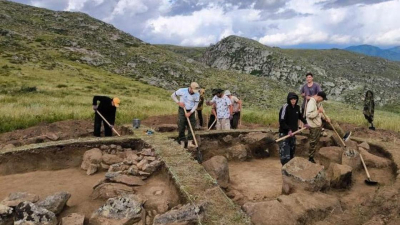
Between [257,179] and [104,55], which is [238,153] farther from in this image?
[104,55]

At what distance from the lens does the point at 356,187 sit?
8.97 metres

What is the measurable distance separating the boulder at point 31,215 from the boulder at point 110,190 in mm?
1498

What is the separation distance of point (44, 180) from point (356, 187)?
8.53 meters

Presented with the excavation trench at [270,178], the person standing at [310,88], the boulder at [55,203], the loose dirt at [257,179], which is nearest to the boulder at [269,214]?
the excavation trench at [270,178]

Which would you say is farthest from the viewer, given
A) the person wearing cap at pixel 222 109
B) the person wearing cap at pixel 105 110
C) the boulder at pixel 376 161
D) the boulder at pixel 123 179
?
the person wearing cap at pixel 222 109

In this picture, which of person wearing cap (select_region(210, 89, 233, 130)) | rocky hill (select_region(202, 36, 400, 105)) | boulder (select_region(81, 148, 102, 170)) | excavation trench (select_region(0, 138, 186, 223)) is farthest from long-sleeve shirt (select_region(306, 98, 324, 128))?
rocky hill (select_region(202, 36, 400, 105))

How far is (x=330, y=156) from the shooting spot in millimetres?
10648

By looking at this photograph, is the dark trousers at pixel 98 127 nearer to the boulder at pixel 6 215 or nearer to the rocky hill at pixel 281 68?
the boulder at pixel 6 215

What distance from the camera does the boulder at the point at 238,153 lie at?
11.8 m

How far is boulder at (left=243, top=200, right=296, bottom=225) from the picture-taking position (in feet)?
20.0

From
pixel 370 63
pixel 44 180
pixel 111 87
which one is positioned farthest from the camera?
pixel 370 63

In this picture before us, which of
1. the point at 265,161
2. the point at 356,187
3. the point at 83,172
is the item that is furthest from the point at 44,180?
the point at 356,187

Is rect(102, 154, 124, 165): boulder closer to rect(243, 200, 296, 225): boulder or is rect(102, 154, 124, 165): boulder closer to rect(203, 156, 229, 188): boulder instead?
rect(203, 156, 229, 188): boulder

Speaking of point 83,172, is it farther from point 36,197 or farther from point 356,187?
point 356,187
